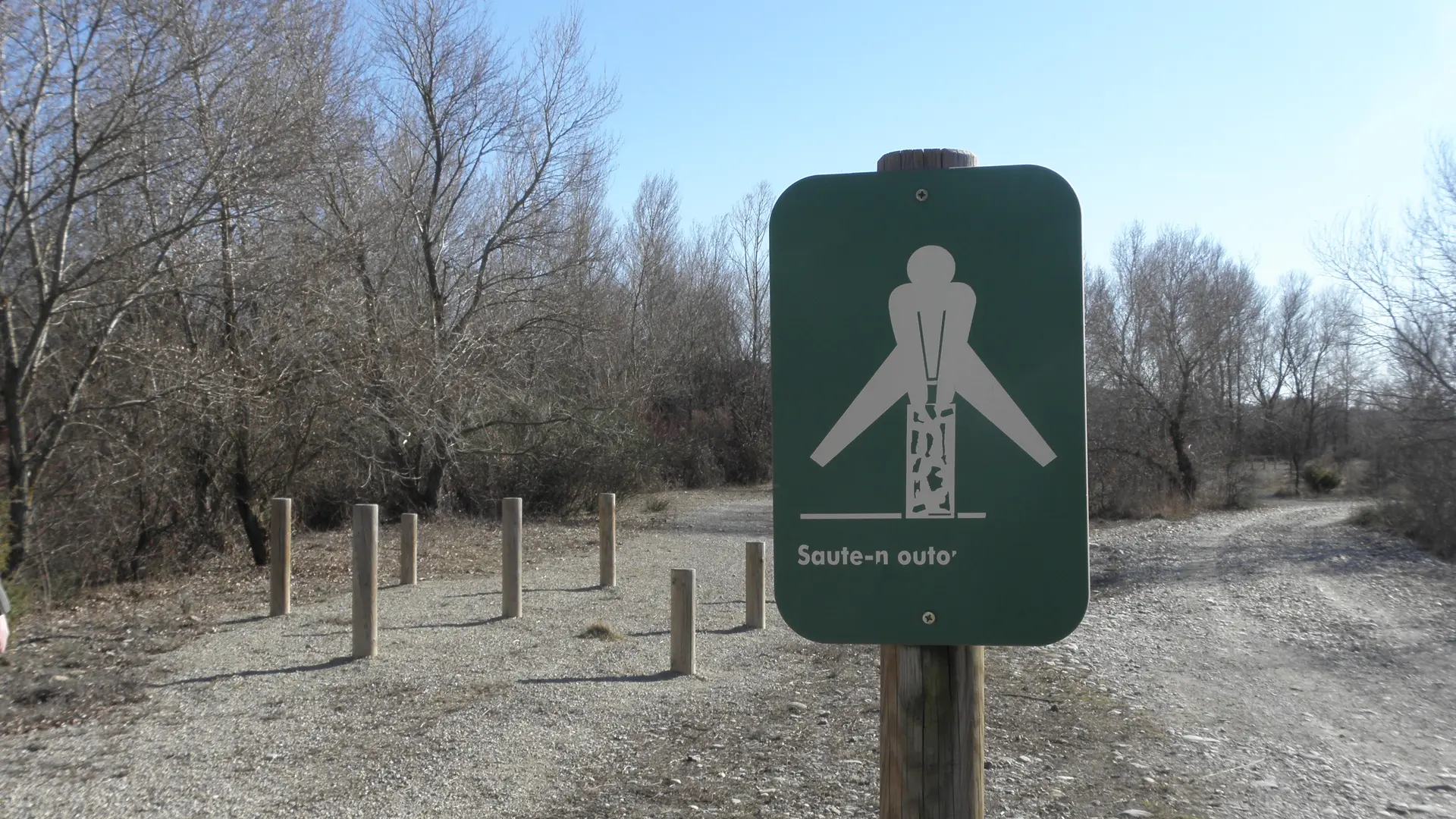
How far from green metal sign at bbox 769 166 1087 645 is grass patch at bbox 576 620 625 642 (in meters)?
7.23

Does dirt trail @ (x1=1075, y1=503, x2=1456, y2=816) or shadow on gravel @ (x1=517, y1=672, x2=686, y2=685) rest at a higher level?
shadow on gravel @ (x1=517, y1=672, x2=686, y2=685)

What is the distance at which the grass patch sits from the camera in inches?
361

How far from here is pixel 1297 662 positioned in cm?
892

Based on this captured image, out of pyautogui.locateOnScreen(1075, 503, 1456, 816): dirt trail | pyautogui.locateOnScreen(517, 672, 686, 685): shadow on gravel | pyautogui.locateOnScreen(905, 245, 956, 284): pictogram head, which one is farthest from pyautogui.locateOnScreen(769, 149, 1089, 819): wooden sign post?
pyautogui.locateOnScreen(517, 672, 686, 685): shadow on gravel

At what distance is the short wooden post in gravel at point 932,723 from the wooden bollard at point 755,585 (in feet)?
24.6

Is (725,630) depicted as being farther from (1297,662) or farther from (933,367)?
(933,367)

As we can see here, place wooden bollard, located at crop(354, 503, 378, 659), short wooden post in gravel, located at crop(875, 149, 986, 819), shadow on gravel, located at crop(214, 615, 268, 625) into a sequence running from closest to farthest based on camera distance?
1. short wooden post in gravel, located at crop(875, 149, 986, 819)
2. wooden bollard, located at crop(354, 503, 378, 659)
3. shadow on gravel, located at crop(214, 615, 268, 625)

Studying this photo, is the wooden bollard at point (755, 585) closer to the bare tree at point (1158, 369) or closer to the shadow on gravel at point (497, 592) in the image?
the shadow on gravel at point (497, 592)

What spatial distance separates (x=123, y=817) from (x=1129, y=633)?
8.52 meters

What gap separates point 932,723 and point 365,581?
6690 mm

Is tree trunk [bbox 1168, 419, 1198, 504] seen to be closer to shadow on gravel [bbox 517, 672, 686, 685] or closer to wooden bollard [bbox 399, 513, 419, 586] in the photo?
wooden bollard [bbox 399, 513, 419, 586]

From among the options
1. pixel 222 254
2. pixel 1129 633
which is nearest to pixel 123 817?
pixel 222 254

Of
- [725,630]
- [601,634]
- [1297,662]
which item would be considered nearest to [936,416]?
[601,634]

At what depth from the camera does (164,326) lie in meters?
→ 11.2
